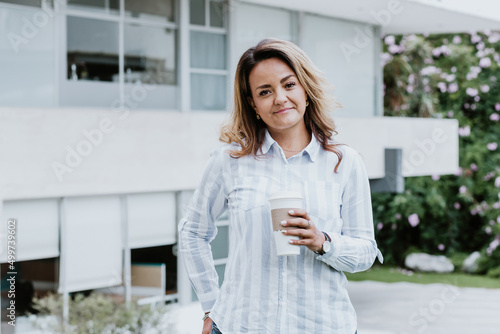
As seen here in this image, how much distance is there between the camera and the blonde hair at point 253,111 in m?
2.04

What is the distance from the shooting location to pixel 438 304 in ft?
45.5

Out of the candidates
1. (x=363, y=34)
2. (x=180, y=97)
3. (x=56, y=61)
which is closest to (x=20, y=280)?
(x=56, y=61)

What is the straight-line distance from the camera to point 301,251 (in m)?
1.96

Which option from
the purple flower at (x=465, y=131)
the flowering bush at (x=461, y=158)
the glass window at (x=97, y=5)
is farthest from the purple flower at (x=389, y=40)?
the glass window at (x=97, y=5)

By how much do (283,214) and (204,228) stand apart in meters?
0.43

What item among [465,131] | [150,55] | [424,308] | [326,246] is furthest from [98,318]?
[465,131]

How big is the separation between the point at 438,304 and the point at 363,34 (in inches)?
207

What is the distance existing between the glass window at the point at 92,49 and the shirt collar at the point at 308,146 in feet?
22.9

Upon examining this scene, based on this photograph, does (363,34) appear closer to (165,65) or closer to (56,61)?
(165,65)

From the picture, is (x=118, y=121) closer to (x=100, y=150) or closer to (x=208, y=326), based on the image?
(x=100, y=150)

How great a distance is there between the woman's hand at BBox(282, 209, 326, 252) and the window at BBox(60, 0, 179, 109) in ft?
23.6

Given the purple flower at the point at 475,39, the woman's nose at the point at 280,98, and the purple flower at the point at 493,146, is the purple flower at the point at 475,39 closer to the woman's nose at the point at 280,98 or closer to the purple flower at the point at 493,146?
the purple flower at the point at 493,146

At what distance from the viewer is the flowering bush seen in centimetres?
1741

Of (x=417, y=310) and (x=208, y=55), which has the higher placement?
(x=208, y=55)
